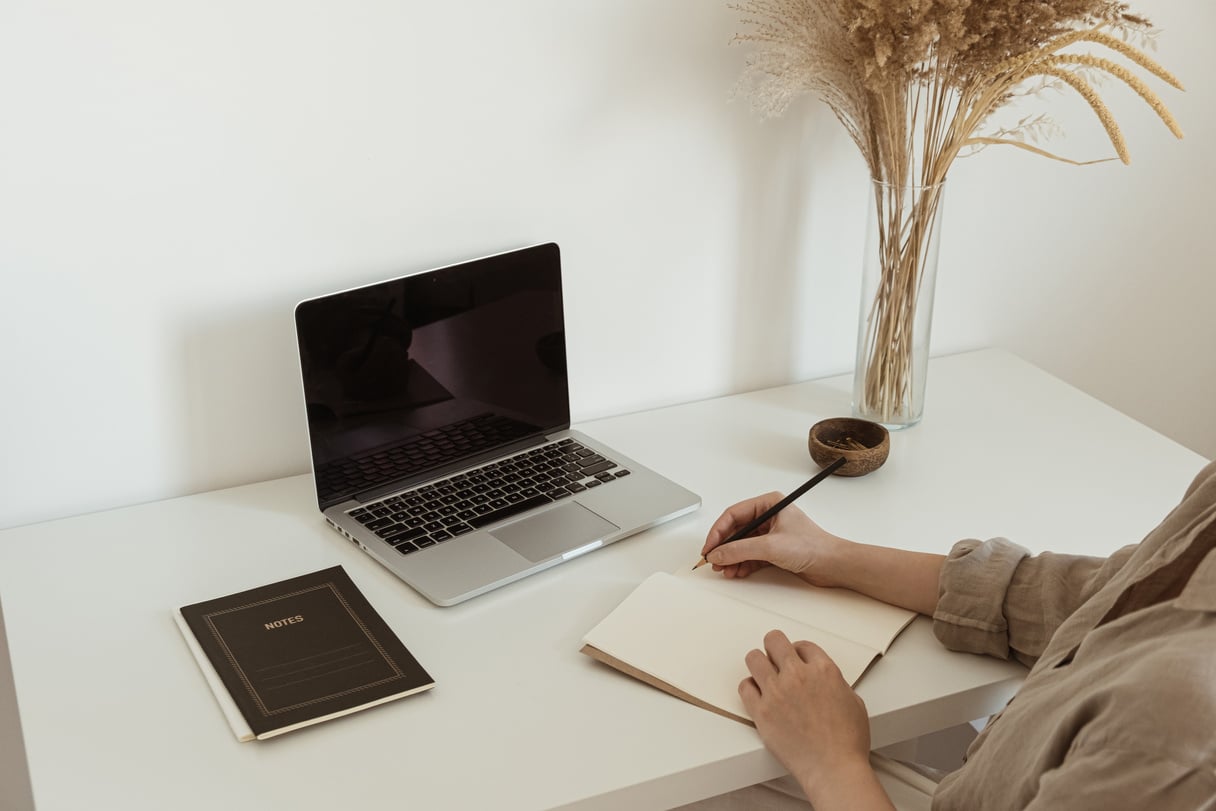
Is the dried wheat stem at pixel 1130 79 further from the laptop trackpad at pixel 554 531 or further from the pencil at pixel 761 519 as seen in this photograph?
the laptop trackpad at pixel 554 531

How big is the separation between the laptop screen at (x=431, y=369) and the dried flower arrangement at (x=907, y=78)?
343mm

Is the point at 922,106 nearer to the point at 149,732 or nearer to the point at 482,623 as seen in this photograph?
the point at 482,623

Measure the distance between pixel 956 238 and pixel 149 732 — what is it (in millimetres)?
1159

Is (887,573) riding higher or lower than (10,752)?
higher

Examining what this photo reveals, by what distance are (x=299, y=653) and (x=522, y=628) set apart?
19cm

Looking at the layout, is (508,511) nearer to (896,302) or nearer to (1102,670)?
(896,302)

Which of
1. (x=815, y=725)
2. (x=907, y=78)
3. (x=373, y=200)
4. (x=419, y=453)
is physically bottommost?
(x=815, y=725)

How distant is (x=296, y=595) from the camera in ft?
3.63

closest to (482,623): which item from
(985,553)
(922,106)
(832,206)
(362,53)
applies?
(985,553)

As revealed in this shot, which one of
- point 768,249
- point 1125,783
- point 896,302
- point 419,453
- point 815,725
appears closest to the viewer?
point 1125,783

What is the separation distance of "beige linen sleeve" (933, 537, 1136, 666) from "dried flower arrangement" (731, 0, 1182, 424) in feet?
1.36

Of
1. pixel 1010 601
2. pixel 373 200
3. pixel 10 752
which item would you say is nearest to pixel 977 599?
pixel 1010 601

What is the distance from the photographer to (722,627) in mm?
1069

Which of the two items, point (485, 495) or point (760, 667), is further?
point (485, 495)
